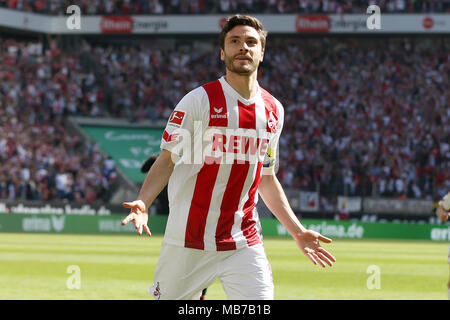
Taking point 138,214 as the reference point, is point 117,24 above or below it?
above

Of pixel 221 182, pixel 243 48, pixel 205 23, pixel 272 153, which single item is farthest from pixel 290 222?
pixel 205 23

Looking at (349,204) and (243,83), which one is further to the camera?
(349,204)

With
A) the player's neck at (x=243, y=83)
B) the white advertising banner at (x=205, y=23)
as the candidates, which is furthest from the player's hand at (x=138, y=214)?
the white advertising banner at (x=205, y=23)

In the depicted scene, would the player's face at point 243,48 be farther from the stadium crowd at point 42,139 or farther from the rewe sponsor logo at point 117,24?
the rewe sponsor logo at point 117,24

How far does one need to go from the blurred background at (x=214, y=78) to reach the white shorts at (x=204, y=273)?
2594cm

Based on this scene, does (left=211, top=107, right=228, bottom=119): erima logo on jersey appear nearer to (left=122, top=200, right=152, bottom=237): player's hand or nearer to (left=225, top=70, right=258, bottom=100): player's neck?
(left=225, top=70, right=258, bottom=100): player's neck

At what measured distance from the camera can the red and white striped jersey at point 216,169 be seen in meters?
5.70

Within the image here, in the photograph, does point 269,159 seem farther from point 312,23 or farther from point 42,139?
point 312,23

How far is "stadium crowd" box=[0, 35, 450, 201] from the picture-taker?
3425cm

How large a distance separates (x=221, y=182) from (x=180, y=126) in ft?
1.64

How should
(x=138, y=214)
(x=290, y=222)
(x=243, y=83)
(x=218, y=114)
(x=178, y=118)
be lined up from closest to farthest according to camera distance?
(x=138, y=214)
(x=178, y=118)
(x=218, y=114)
(x=243, y=83)
(x=290, y=222)

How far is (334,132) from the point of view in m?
38.0

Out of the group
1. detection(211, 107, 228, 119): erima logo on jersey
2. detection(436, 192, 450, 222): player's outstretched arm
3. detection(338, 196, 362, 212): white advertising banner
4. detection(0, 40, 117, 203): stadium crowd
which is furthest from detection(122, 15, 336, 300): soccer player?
detection(0, 40, 117, 203): stadium crowd

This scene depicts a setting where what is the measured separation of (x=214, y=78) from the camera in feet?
138
